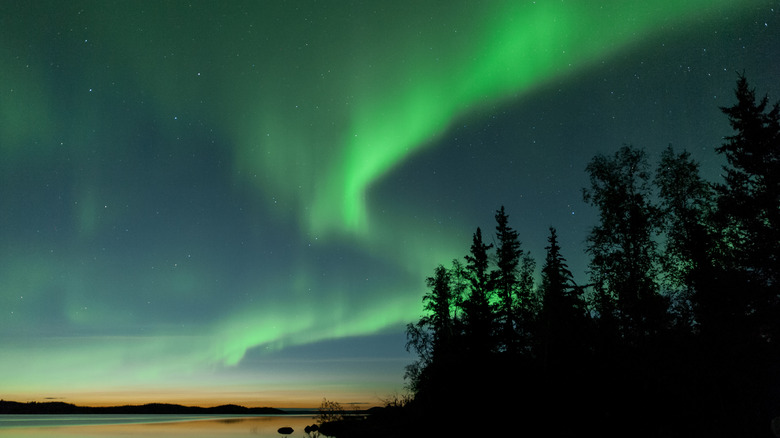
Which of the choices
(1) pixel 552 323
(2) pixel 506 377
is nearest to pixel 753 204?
(1) pixel 552 323

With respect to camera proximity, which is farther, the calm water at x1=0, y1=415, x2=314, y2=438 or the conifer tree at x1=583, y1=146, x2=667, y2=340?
the calm water at x1=0, y1=415, x2=314, y2=438

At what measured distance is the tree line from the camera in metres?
22.3

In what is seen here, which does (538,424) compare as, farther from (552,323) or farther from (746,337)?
(746,337)

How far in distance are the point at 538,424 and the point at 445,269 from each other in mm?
32654

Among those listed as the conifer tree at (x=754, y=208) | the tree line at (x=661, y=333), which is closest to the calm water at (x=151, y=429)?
the tree line at (x=661, y=333)

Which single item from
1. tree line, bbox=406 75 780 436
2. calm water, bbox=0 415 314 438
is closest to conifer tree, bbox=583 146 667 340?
tree line, bbox=406 75 780 436

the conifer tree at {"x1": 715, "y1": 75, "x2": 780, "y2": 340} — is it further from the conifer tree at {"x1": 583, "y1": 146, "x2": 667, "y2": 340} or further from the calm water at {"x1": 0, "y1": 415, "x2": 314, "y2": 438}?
the calm water at {"x1": 0, "y1": 415, "x2": 314, "y2": 438}

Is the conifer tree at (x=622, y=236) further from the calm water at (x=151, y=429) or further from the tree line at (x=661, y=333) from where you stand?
the calm water at (x=151, y=429)

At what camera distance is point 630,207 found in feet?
107

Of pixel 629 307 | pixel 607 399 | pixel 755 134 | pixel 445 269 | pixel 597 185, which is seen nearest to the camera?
pixel 607 399

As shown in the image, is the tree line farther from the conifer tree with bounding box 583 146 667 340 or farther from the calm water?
the calm water

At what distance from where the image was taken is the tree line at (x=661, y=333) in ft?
73.2

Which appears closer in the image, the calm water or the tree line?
the tree line

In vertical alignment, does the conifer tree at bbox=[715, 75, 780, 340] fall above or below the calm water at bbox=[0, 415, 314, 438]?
above
